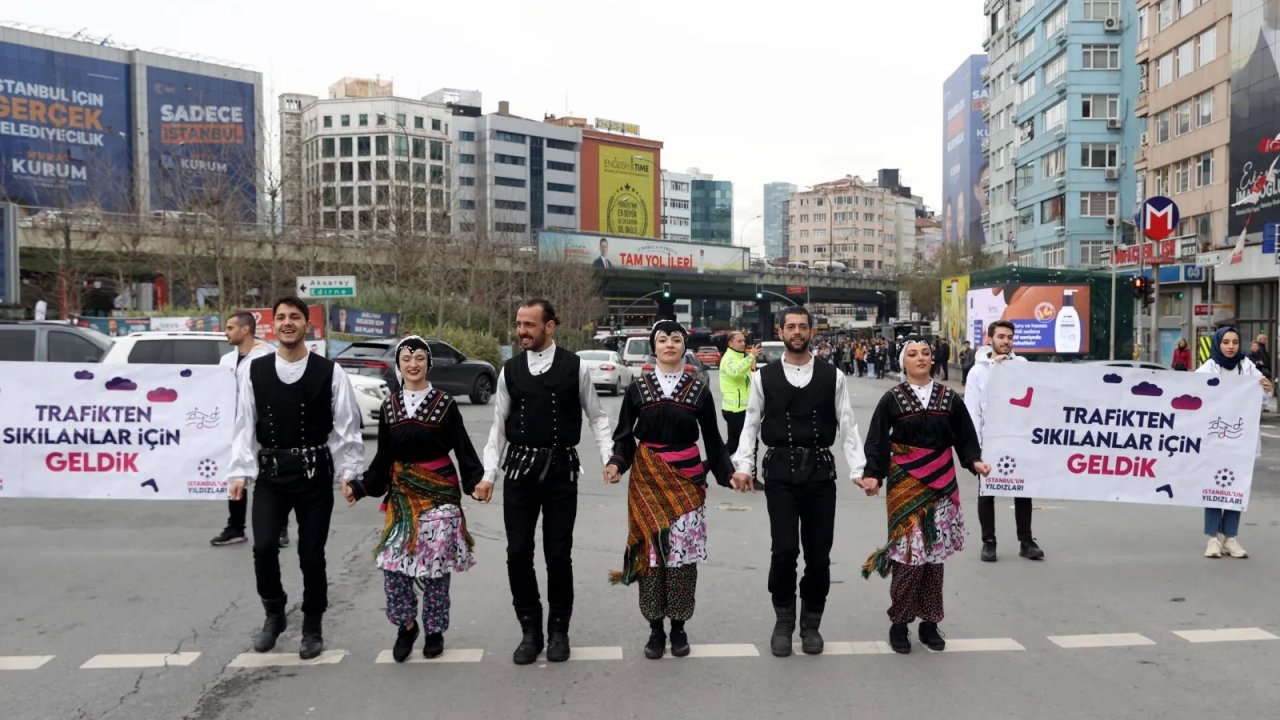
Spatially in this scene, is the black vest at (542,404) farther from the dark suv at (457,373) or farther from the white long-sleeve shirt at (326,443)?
the dark suv at (457,373)

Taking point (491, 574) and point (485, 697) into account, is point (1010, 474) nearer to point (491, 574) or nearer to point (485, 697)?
point (491, 574)

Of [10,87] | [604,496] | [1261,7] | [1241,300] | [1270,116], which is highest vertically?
[10,87]

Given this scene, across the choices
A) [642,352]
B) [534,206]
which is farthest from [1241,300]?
[534,206]

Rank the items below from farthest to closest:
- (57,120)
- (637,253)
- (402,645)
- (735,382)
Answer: (637,253) → (57,120) → (735,382) → (402,645)

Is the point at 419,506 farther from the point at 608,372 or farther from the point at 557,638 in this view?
the point at 608,372

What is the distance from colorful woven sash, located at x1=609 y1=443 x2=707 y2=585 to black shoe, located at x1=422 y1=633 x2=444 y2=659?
3.48 ft

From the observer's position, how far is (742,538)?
920 cm

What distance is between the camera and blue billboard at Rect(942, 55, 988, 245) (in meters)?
99.8

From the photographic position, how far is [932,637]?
596 cm

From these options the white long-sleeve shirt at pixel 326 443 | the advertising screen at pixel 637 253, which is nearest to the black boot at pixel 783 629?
the white long-sleeve shirt at pixel 326 443

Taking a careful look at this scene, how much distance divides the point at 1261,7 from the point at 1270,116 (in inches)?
149

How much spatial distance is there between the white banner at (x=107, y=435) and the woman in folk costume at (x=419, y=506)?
313cm

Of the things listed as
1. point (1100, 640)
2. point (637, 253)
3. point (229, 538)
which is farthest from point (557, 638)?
point (637, 253)

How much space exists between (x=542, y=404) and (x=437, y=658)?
145 centimetres
